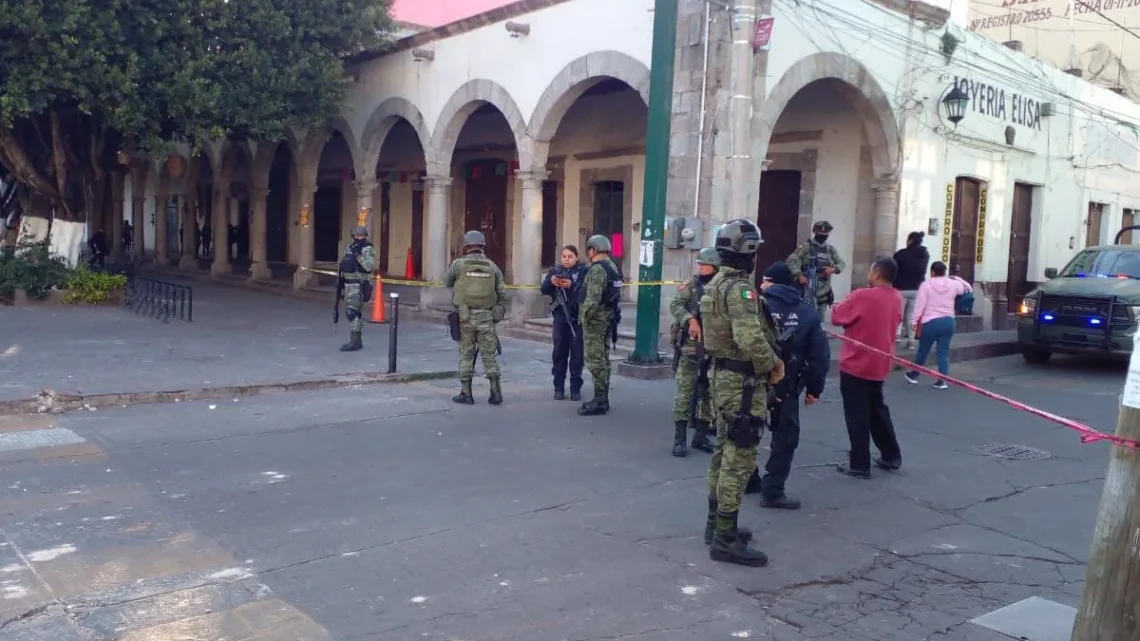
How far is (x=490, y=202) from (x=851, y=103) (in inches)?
393

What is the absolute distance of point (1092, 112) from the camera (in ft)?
63.7

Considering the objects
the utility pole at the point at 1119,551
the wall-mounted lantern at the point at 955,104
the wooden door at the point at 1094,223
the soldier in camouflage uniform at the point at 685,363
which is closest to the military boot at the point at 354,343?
the soldier in camouflage uniform at the point at 685,363

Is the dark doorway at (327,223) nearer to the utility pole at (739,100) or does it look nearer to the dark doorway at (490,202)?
the dark doorway at (490,202)

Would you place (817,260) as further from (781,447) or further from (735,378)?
(735,378)

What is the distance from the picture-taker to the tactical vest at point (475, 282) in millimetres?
9148

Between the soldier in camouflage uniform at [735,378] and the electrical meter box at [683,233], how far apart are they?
628 cm

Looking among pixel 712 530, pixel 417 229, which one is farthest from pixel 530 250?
pixel 712 530

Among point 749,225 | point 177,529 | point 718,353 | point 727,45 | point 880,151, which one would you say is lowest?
point 177,529

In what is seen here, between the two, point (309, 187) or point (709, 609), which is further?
point (309, 187)

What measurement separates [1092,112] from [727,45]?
11.9 m

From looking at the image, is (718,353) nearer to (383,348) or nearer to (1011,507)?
(1011,507)

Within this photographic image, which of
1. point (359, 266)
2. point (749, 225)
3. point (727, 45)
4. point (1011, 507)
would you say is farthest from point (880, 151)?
point (749, 225)

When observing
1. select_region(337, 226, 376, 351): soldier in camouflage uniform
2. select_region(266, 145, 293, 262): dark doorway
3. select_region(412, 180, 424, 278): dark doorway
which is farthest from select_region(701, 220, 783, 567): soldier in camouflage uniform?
select_region(266, 145, 293, 262): dark doorway

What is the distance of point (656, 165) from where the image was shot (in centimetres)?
1108
